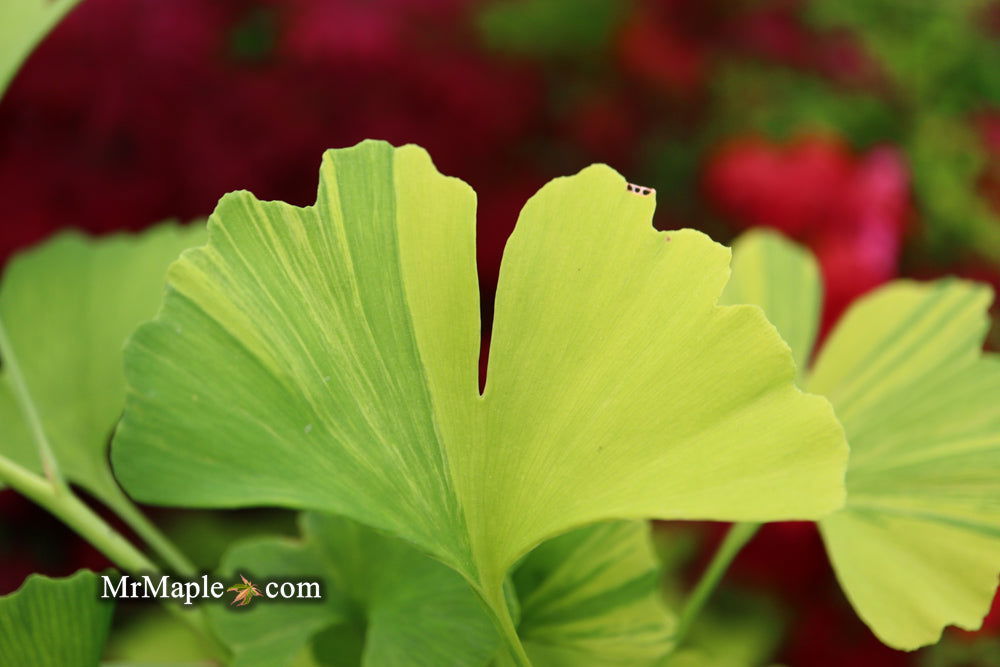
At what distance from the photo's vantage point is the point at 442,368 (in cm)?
21

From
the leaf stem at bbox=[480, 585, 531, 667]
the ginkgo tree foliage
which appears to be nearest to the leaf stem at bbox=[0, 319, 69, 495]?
the ginkgo tree foliage

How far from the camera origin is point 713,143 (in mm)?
1231

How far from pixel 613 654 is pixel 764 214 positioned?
67 centimetres

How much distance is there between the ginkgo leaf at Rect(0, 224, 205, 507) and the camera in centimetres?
33

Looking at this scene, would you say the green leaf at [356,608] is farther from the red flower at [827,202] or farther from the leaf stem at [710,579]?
the red flower at [827,202]

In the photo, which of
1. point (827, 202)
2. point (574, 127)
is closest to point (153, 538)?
point (827, 202)

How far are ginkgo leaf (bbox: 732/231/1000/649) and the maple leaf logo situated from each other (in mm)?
159

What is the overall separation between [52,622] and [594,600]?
0.45 ft

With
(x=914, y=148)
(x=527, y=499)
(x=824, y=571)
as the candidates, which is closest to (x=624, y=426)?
(x=527, y=499)

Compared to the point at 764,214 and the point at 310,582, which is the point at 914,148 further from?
the point at 310,582

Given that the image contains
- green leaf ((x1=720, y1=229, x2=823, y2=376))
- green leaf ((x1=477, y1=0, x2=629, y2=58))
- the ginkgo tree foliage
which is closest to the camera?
the ginkgo tree foliage

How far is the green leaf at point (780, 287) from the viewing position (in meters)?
0.32

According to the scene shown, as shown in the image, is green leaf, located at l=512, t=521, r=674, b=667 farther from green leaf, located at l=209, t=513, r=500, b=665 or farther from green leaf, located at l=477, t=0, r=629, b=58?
green leaf, located at l=477, t=0, r=629, b=58

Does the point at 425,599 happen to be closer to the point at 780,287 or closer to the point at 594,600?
the point at 594,600
